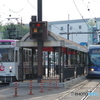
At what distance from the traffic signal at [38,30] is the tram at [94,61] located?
10012 mm

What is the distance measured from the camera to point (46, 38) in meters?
18.1

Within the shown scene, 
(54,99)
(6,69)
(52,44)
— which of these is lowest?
(54,99)

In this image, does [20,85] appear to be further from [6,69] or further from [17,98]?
[17,98]

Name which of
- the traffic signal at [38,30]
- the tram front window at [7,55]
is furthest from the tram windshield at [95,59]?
the traffic signal at [38,30]

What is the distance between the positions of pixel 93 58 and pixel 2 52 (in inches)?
395

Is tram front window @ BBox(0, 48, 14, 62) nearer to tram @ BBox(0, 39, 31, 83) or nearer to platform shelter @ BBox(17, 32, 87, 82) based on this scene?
tram @ BBox(0, 39, 31, 83)

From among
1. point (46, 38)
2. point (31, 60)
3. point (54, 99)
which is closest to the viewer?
point (54, 99)

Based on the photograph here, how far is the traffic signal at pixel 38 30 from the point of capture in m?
18.0

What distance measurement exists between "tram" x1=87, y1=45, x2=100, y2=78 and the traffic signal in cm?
1001

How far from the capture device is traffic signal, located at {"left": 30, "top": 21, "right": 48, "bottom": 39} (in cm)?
1797

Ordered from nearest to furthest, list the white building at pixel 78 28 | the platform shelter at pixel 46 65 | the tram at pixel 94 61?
the platform shelter at pixel 46 65 → the tram at pixel 94 61 → the white building at pixel 78 28

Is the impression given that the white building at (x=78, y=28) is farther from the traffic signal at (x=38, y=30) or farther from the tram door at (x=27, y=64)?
the traffic signal at (x=38, y=30)

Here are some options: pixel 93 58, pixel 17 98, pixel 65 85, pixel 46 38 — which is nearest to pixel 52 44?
pixel 46 38

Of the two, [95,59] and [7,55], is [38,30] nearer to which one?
[7,55]
